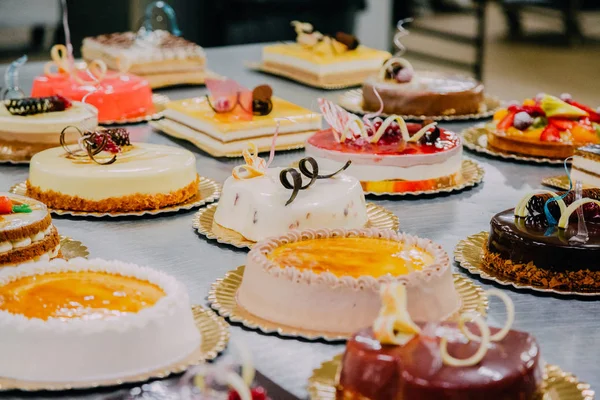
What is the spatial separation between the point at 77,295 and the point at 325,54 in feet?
12.0

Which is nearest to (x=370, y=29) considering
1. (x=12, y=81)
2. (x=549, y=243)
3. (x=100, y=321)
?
(x=12, y=81)

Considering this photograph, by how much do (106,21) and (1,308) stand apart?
235 inches

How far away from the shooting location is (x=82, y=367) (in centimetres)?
246

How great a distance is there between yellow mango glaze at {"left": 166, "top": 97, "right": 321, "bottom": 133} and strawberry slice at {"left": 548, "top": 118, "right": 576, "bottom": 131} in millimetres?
1062

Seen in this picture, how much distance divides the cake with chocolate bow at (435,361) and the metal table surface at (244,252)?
0.25 meters

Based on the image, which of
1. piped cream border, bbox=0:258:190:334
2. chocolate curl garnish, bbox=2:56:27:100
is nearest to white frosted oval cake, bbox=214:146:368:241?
piped cream border, bbox=0:258:190:334

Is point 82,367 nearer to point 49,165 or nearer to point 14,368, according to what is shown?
point 14,368

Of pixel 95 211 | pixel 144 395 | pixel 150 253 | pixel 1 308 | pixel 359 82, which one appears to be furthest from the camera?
pixel 359 82

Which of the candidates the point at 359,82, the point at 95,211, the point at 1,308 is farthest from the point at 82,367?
the point at 359,82

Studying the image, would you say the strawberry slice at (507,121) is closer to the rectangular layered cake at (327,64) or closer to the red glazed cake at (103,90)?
the rectangular layered cake at (327,64)

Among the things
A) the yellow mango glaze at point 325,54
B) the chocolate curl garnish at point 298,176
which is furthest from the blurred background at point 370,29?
the chocolate curl garnish at point 298,176

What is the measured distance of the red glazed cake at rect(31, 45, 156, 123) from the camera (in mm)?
5078

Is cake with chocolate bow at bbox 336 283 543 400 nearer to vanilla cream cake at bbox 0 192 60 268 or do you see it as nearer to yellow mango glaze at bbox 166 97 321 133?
vanilla cream cake at bbox 0 192 60 268

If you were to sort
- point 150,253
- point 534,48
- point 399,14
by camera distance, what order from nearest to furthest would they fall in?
1. point 150,253
2. point 399,14
3. point 534,48
